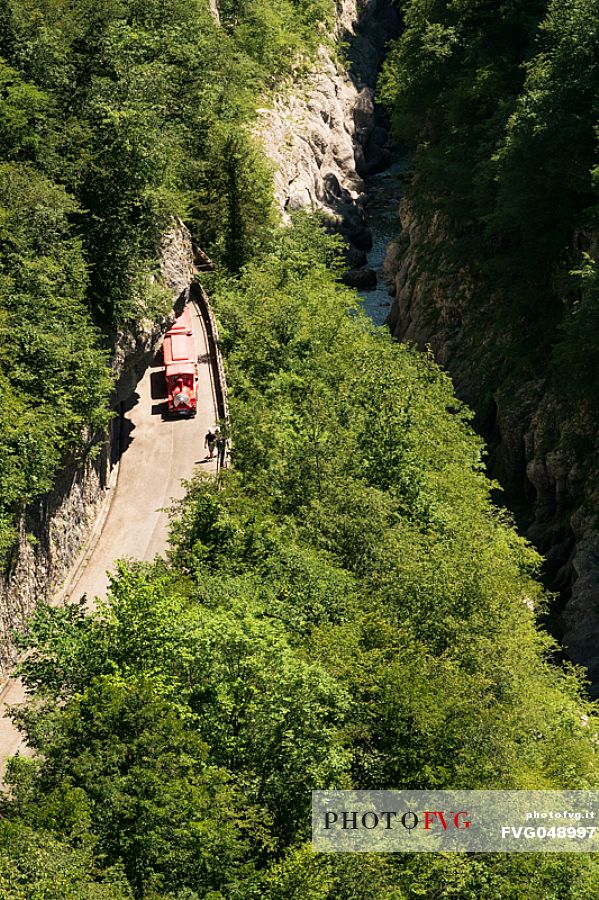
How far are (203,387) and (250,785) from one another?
28.4 metres

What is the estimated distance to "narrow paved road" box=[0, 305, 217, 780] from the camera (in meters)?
44.3

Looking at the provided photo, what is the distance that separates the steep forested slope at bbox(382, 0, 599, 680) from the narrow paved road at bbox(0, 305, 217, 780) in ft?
60.4

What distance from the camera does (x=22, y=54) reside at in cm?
5031

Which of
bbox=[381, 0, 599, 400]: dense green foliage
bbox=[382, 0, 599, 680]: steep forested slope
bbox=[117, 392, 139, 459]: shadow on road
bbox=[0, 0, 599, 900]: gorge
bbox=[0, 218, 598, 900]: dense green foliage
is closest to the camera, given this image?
bbox=[0, 218, 598, 900]: dense green foliage

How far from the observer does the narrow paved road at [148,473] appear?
44.3 meters

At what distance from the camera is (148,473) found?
49781 millimetres

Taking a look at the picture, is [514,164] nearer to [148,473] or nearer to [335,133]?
[148,473]

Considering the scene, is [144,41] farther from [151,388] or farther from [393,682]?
[393,682]

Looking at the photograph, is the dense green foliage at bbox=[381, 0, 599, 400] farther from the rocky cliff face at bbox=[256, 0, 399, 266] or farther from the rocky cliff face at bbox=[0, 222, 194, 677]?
the rocky cliff face at bbox=[0, 222, 194, 677]

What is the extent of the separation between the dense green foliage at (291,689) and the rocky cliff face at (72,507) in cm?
225

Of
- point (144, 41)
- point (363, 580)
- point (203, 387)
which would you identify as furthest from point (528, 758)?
point (144, 41)

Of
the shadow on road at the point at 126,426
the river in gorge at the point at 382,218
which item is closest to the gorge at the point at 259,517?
the shadow on road at the point at 126,426

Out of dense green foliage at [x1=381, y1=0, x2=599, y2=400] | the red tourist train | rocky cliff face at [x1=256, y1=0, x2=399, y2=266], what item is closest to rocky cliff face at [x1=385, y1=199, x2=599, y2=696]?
dense green foliage at [x1=381, y1=0, x2=599, y2=400]

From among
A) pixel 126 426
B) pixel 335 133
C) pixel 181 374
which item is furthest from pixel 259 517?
pixel 335 133
